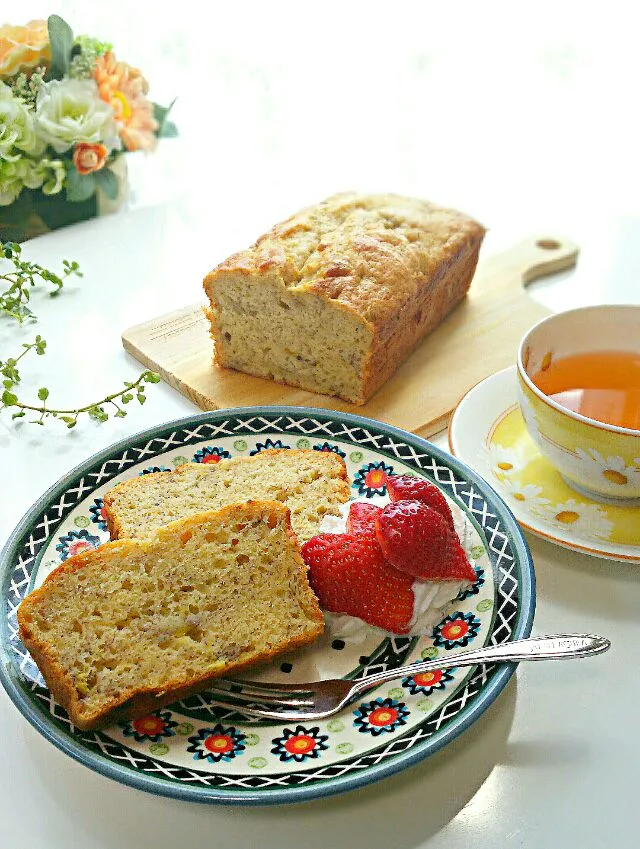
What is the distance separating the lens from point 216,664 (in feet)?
4.41

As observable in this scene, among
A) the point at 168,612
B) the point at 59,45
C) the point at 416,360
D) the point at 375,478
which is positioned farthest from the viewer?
the point at 59,45

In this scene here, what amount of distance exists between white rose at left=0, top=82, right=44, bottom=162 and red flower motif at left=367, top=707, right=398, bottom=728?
2.07 metres

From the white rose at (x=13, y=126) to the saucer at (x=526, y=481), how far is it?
5.33 feet

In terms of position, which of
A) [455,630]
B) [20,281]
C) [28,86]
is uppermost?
[28,86]

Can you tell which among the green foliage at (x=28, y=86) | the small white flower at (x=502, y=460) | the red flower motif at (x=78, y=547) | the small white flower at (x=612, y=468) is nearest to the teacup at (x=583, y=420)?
the small white flower at (x=612, y=468)

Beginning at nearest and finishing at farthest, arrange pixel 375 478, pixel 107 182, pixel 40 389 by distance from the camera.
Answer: pixel 375 478 → pixel 40 389 → pixel 107 182

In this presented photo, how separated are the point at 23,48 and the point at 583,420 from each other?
2.14 m

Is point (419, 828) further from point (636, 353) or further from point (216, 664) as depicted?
point (636, 353)

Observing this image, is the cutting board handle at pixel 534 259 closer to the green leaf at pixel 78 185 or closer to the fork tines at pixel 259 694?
the green leaf at pixel 78 185

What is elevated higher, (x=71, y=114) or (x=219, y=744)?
(x=71, y=114)

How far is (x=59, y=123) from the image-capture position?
2830 millimetres

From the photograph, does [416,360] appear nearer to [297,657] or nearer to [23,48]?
[297,657]

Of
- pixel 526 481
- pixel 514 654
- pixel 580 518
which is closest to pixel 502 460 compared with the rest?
pixel 526 481

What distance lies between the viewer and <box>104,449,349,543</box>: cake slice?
5.29 ft
